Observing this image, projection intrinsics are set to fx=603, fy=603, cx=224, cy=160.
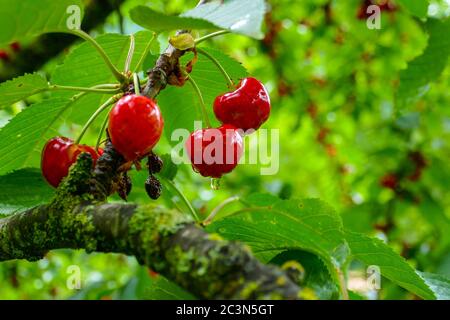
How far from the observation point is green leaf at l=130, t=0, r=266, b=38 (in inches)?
39.1

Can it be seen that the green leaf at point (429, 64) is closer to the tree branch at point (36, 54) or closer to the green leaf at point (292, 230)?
the tree branch at point (36, 54)

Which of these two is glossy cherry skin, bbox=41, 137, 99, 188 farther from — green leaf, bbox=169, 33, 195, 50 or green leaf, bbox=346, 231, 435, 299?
green leaf, bbox=346, 231, 435, 299

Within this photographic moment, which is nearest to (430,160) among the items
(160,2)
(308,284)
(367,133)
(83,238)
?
(367,133)

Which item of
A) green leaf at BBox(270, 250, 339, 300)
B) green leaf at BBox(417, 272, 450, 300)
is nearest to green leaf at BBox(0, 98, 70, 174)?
green leaf at BBox(270, 250, 339, 300)

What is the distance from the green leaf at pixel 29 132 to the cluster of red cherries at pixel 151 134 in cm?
19

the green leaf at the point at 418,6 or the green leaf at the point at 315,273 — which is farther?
the green leaf at the point at 418,6

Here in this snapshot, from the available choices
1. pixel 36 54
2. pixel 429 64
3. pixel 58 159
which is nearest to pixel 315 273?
pixel 58 159

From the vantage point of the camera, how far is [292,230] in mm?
1210

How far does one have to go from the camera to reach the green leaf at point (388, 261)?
1202 millimetres

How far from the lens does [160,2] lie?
464 cm

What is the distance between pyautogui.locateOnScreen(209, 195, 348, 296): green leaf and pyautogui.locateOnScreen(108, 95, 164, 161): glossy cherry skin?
232mm

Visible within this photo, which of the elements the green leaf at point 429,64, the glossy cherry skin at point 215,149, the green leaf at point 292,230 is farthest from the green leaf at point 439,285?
the green leaf at point 429,64
